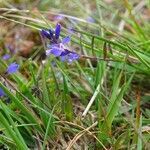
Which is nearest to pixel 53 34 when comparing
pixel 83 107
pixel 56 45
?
pixel 56 45

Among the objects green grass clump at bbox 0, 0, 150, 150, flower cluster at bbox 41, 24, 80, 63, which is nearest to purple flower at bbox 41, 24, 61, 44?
flower cluster at bbox 41, 24, 80, 63

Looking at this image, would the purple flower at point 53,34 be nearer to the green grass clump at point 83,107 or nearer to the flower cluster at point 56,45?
the flower cluster at point 56,45

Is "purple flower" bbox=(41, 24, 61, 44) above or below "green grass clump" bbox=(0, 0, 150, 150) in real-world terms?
above

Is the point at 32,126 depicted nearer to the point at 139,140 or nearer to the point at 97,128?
the point at 97,128

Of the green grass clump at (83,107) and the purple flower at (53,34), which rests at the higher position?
the purple flower at (53,34)

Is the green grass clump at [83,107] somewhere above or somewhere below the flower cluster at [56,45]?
below

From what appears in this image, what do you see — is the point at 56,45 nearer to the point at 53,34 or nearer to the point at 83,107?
the point at 53,34

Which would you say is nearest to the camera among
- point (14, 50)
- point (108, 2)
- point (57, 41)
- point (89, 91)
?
point (57, 41)

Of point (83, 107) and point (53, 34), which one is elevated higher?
point (53, 34)

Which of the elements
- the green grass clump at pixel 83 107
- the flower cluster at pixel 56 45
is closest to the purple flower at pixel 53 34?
the flower cluster at pixel 56 45

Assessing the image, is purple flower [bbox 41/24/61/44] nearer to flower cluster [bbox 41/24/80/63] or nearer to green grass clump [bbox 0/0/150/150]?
flower cluster [bbox 41/24/80/63]

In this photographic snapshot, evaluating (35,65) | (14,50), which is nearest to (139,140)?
(35,65)
